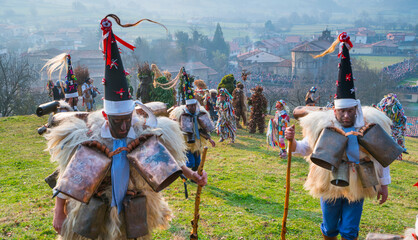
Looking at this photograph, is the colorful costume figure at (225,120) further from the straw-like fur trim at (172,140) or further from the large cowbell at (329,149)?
the straw-like fur trim at (172,140)

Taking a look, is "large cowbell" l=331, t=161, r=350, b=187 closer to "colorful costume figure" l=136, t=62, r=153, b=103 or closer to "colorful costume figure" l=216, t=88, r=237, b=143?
"colorful costume figure" l=216, t=88, r=237, b=143

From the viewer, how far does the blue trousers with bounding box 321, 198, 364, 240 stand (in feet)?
15.2

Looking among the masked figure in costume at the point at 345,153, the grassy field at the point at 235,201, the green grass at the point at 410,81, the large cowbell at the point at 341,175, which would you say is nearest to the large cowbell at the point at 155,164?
the masked figure in costume at the point at 345,153

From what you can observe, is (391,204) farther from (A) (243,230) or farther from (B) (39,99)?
(B) (39,99)

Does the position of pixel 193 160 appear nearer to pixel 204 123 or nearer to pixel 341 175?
pixel 204 123

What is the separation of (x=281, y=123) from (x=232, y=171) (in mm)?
3065

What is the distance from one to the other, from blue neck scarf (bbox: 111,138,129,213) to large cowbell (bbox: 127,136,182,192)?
0.41 ft

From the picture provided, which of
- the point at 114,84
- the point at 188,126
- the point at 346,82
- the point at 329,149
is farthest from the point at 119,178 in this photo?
the point at 188,126

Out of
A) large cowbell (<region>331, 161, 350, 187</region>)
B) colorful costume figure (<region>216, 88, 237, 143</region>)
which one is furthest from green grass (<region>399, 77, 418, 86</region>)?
large cowbell (<region>331, 161, 350, 187</region>)

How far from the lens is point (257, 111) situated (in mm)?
17906

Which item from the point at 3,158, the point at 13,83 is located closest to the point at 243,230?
the point at 3,158

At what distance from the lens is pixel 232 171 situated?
10789mm

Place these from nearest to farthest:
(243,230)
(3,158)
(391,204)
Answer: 1. (243,230)
2. (391,204)
3. (3,158)

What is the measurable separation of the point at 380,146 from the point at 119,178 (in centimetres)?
322
